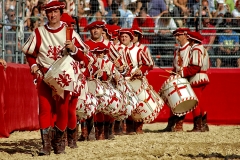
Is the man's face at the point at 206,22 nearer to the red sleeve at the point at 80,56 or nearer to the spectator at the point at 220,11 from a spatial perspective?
the spectator at the point at 220,11

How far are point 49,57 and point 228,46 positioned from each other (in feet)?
27.6

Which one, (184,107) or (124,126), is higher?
(184,107)

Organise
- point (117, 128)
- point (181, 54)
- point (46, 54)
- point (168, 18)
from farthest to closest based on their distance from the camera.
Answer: point (168, 18), point (181, 54), point (117, 128), point (46, 54)

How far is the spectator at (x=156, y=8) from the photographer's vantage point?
17656 mm

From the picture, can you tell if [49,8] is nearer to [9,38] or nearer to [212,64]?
[9,38]

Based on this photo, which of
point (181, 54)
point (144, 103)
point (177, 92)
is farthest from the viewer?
point (181, 54)

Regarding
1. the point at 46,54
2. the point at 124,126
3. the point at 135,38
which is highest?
the point at 46,54

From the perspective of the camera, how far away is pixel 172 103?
49.4 feet

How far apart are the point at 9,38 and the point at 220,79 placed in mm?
5545

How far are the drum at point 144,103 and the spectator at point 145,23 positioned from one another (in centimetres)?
327

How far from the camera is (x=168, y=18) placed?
705 inches

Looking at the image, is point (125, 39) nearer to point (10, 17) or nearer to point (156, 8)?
point (10, 17)

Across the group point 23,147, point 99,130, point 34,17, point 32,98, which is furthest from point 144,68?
point 23,147

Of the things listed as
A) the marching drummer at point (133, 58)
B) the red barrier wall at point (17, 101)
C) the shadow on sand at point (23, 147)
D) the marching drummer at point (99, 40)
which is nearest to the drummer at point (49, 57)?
the shadow on sand at point (23, 147)
